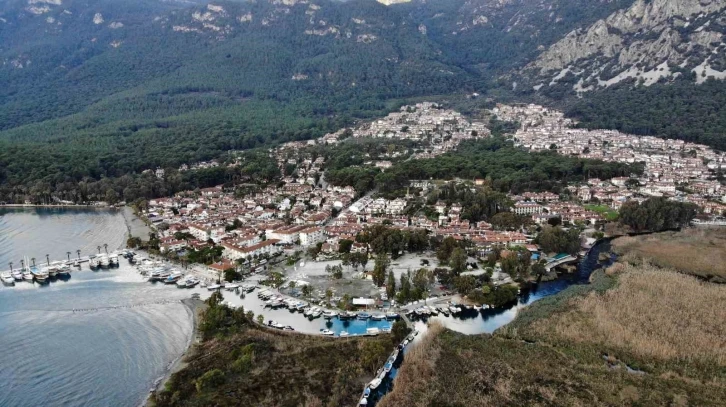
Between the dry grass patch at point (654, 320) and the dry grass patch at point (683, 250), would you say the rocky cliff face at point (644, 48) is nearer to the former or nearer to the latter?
the dry grass patch at point (683, 250)

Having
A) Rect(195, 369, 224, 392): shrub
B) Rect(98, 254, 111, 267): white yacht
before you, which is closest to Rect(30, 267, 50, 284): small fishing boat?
Rect(98, 254, 111, 267): white yacht

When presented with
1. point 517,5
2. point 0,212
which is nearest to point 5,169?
point 0,212

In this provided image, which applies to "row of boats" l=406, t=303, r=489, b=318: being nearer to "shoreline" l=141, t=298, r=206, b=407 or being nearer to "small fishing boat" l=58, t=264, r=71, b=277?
"shoreline" l=141, t=298, r=206, b=407

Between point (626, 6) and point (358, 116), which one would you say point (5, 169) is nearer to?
point (358, 116)

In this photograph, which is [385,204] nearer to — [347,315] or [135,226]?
[135,226]

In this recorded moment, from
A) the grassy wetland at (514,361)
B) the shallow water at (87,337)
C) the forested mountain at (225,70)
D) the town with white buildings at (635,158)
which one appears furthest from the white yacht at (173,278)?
the town with white buildings at (635,158)
